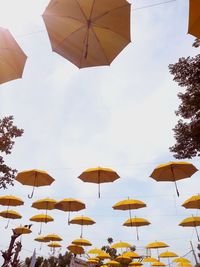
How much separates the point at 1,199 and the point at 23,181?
2.90 m

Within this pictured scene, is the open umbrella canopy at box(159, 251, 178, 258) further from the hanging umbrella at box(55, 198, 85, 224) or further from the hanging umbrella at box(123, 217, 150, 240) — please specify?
the hanging umbrella at box(55, 198, 85, 224)

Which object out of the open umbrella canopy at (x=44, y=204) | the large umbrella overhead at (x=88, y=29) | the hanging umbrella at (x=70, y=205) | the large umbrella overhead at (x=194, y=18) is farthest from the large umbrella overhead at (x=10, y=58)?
the open umbrella canopy at (x=44, y=204)

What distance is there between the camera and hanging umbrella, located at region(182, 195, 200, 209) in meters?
13.1

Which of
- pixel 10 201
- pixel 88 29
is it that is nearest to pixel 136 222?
pixel 10 201

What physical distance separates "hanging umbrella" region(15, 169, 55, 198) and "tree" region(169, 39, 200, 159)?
6.64m

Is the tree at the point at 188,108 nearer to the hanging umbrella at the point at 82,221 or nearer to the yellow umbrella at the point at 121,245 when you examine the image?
the hanging umbrella at the point at 82,221

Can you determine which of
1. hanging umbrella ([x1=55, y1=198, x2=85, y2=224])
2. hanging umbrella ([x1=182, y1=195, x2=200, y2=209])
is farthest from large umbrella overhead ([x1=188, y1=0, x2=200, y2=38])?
hanging umbrella ([x1=55, y1=198, x2=85, y2=224])

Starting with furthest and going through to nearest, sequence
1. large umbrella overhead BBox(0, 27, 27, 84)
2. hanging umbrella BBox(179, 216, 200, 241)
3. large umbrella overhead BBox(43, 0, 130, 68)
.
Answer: hanging umbrella BBox(179, 216, 200, 241) < large umbrella overhead BBox(0, 27, 27, 84) < large umbrella overhead BBox(43, 0, 130, 68)

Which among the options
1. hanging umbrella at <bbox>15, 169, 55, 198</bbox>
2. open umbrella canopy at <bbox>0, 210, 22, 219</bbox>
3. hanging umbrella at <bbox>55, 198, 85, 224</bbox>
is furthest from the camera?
open umbrella canopy at <bbox>0, 210, 22, 219</bbox>

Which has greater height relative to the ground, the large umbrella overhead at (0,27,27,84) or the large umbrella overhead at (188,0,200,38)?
the large umbrella overhead at (0,27,27,84)

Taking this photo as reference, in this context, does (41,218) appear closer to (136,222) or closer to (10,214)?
(10,214)

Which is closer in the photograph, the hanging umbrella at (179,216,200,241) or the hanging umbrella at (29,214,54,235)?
the hanging umbrella at (179,216,200,241)

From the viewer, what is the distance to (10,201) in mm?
15172

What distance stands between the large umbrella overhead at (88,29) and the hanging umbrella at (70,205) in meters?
10.2
